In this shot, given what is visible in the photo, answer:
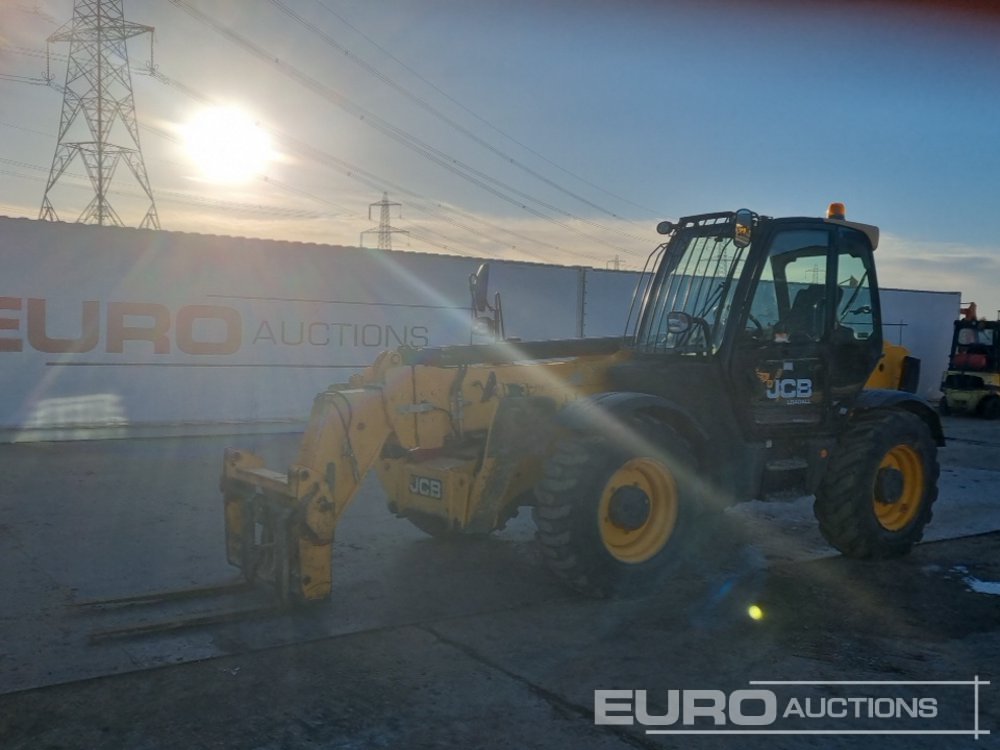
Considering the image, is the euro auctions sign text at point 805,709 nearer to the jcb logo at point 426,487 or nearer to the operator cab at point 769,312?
the jcb logo at point 426,487

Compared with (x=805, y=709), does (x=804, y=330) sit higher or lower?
higher

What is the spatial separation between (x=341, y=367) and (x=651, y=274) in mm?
8367

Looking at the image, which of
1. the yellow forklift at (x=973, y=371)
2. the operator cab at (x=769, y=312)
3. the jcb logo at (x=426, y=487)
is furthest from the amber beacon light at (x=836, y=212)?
the yellow forklift at (x=973, y=371)

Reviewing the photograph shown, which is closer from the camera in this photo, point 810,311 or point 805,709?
point 805,709

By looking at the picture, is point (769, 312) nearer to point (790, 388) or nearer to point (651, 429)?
point (790, 388)

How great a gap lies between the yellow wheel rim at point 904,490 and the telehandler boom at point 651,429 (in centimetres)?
2

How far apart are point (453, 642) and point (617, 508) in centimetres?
138

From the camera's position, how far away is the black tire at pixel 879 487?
6922 millimetres

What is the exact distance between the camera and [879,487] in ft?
23.4

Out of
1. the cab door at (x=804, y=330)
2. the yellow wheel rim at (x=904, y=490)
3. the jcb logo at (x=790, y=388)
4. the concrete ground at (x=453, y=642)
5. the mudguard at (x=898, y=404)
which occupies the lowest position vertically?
the concrete ground at (x=453, y=642)

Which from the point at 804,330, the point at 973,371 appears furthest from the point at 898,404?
the point at 973,371

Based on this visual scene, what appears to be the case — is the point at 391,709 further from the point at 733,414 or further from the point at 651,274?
the point at 651,274

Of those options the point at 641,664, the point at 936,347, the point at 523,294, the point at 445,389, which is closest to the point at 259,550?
the point at 445,389

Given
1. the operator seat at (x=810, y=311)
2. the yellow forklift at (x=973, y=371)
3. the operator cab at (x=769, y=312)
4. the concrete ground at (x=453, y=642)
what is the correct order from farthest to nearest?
the yellow forklift at (x=973, y=371) < the operator seat at (x=810, y=311) < the operator cab at (x=769, y=312) < the concrete ground at (x=453, y=642)
